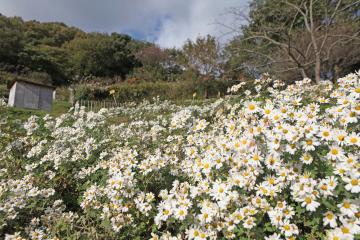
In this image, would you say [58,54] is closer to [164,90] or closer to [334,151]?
[164,90]

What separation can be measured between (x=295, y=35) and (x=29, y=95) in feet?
41.7

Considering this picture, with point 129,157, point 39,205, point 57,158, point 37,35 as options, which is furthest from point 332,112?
point 37,35

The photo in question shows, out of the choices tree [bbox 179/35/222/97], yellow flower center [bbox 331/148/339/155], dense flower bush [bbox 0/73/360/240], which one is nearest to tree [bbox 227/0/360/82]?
dense flower bush [bbox 0/73/360/240]

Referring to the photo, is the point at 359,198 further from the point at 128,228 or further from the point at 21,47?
the point at 21,47

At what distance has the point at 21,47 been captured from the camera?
26906 mm

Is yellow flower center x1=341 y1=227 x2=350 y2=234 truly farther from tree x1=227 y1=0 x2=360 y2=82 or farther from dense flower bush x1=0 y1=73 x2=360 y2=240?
tree x1=227 y1=0 x2=360 y2=82

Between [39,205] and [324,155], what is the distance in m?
2.34

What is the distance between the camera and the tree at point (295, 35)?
20.7 feet

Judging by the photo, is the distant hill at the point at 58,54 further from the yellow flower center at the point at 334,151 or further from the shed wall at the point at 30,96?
the yellow flower center at the point at 334,151

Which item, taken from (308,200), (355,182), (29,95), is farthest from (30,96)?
(355,182)

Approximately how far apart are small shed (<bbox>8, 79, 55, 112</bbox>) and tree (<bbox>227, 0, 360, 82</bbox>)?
10250 millimetres

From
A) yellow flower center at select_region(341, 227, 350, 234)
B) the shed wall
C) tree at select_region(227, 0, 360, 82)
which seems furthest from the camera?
the shed wall

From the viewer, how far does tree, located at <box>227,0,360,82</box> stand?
20.7 ft

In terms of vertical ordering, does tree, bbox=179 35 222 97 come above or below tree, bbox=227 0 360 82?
above
